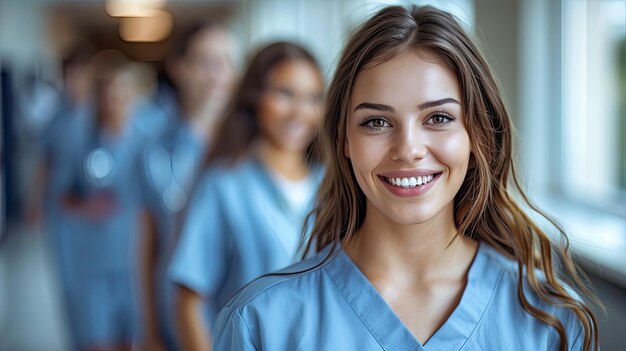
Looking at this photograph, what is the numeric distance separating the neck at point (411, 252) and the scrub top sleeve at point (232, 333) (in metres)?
0.18

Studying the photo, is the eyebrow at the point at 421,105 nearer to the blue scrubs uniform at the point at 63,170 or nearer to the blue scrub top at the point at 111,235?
the blue scrub top at the point at 111,235

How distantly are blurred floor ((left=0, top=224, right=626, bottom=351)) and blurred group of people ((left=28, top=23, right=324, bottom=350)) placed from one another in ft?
1.10

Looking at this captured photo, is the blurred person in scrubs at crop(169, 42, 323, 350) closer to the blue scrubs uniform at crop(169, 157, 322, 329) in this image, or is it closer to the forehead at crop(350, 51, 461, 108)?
the blue scrubs uniform at crop(169, 157, 322, 329)

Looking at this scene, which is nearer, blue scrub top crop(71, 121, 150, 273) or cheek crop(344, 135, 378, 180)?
cheek crop(344, 135, 378, 180)

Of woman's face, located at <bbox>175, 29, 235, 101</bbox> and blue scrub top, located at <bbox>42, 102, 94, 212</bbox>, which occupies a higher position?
woman's face, located at <bbox>175, 29, 235, 101</bbox>

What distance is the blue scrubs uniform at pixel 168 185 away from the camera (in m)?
2.67

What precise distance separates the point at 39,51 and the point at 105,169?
8.35 feet

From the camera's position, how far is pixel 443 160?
3.61 feet

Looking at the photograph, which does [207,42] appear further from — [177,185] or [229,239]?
[229,239]

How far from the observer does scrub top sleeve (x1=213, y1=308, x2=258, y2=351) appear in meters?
1.12

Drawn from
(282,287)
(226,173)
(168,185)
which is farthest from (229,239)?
(168,185)

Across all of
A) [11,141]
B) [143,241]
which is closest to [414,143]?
[143,241]

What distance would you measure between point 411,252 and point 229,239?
3.13ft

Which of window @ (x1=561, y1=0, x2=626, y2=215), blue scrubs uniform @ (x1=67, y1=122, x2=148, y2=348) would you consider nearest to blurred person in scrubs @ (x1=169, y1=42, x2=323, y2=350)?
window @ (x1=561, y1=0, x2=626, y2=215)
